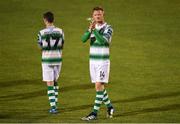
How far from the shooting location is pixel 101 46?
17.1m

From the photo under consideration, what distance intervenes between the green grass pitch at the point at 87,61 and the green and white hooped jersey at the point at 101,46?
1382 millimetres

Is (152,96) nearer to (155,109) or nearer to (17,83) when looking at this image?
(155,109)

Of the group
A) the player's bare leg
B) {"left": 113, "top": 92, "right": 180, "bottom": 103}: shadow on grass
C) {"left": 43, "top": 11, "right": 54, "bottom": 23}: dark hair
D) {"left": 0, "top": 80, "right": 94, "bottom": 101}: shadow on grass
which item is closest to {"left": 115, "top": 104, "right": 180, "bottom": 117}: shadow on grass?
{"left": 113, "top": 92, "right": 180, "bottom": 103}: shadow on grass

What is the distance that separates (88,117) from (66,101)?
8.25 ft

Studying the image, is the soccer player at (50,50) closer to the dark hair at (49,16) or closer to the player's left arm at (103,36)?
the dark hair at (49,16)

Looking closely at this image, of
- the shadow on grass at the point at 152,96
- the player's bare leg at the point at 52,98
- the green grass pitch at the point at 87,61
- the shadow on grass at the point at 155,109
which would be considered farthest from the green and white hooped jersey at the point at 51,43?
the shadow on grass at the point at 152,96

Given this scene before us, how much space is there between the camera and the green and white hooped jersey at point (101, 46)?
55.7ft

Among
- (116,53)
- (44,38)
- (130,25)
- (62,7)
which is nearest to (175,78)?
(116,53)

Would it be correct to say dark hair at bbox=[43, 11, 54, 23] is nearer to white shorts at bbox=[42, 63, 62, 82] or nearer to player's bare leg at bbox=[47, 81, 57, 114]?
white shorts at bbox=[42, 63, 62, 82]

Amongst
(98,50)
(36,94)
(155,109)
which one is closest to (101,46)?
(98,50)

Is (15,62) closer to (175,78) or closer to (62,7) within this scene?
(175,78)

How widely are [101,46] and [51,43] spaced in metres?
1.43

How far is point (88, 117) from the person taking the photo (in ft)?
56.0

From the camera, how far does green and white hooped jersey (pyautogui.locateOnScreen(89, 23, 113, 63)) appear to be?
1698 centimetres
